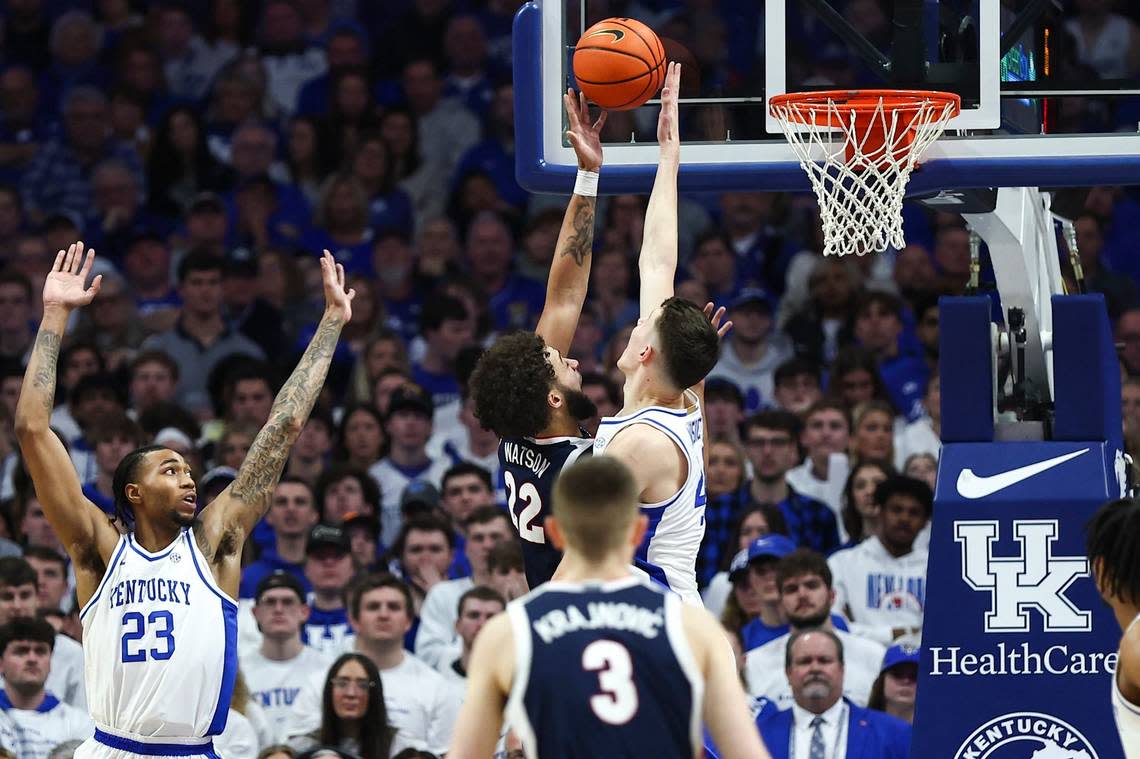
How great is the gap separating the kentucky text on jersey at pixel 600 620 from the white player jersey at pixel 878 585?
16.3ft

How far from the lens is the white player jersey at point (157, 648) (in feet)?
21.2

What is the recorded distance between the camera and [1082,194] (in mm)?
8859

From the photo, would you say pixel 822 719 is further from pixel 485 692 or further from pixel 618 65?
pixel 485 692

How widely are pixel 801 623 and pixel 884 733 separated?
0.74 meters

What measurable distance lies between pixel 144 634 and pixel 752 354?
6011 millimetres

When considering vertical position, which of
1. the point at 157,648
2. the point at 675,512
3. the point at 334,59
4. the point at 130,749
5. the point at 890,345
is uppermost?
the point at 334,59

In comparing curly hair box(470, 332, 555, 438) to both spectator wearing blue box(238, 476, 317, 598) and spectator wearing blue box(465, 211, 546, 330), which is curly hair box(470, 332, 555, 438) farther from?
spectator wearing blue box(465, 211, 546, 330)

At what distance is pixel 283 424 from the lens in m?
6.78

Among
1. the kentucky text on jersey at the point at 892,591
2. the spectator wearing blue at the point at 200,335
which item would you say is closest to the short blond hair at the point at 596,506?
the kentucky text on jersey at the point at 892,591

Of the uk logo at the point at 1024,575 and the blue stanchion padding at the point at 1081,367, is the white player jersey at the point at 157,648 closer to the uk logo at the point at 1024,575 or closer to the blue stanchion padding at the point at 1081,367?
the uk logo at the point at 1024,575

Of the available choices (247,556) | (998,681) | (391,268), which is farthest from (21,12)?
(998,681)

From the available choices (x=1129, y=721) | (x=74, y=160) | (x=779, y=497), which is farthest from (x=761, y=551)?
(x=74, y=160)

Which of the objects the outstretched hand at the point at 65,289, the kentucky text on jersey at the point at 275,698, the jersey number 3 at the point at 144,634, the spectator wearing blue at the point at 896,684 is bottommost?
the jersey number 3 at the point at 144,634

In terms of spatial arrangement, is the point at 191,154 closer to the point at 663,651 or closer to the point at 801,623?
the point at 801,623
